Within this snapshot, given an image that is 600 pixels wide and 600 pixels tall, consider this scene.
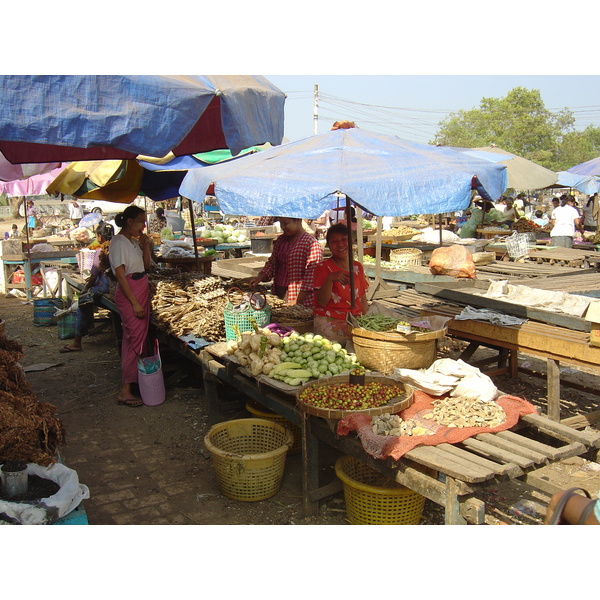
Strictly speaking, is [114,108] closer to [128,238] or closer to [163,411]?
[128,238]

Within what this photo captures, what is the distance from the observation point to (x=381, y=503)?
3.82 m

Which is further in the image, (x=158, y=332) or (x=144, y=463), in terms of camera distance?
(x=158, y=332)

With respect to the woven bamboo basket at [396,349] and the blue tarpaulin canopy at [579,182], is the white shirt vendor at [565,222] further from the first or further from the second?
the woven bamboo basket at [396,349]

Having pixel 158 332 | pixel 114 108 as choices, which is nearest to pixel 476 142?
pixel 158 332

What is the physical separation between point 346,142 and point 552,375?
2924 mm

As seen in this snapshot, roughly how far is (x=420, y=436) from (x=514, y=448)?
1.82 feet

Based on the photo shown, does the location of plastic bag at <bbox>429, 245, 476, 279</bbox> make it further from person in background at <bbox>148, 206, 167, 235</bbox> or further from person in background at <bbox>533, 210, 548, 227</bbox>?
person in background at <bbox>533, 210, 548, 227</bbox>

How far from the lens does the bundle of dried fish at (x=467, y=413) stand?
12.0 ft

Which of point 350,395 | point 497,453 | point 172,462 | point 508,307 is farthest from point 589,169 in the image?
point 172,462

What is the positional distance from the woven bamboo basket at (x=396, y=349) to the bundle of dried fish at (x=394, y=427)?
0.71 meters

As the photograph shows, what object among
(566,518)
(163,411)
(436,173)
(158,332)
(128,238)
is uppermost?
(436,173)

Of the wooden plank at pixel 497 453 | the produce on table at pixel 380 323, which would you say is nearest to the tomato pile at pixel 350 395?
the produce on table at pixel 380 323

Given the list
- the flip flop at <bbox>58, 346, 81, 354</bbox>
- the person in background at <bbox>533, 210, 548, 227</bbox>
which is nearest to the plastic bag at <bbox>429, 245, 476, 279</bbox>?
the flip flop at <bbox>58, 346, 81, 354</bbox>

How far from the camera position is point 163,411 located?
6.38m
